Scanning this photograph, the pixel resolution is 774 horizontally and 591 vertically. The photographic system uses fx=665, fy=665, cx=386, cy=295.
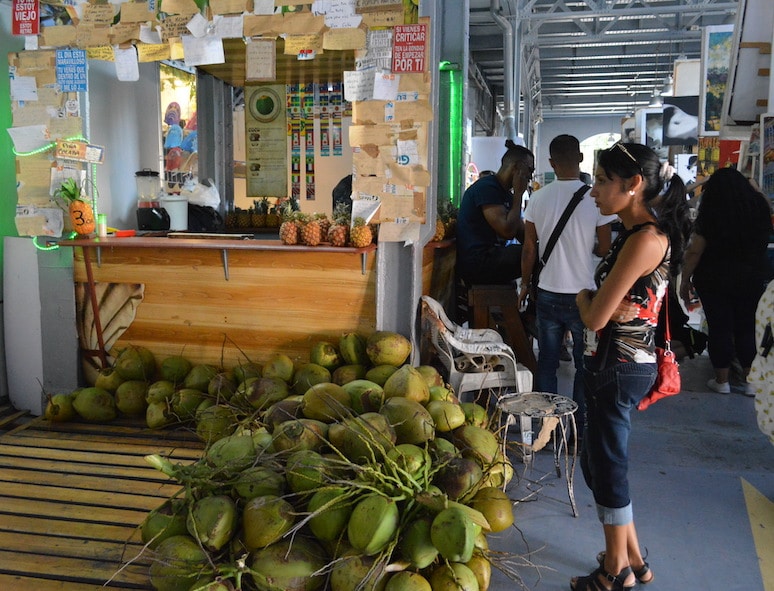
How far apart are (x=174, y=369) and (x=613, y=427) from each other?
2873mm

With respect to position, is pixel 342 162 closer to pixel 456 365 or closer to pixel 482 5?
pixel 482 5

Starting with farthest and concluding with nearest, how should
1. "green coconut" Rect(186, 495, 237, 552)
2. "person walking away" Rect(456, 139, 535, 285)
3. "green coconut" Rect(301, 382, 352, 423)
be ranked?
"person walking away" Rect(456, 139, 535, 285), "green coconut" Rect(301, 382, 352, 423), "green coconut" Rect(186, 495, 237, 552)

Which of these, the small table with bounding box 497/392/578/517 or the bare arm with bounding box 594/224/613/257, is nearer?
the small table with bounding box 497/392/578/517

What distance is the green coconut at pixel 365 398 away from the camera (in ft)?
10.5

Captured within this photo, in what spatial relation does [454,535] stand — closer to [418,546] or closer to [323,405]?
[418,546]

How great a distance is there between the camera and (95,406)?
13.9 ft

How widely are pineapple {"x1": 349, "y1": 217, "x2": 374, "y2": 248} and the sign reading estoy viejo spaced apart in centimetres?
94

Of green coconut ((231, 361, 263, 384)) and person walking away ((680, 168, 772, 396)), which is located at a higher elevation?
person walking away ((680, 168, 772, 396))

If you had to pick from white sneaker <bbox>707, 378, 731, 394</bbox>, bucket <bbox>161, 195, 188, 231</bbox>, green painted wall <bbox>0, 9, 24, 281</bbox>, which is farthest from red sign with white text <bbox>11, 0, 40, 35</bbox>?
white sneaker <bbox>707, 378, 731, 394</bbox>

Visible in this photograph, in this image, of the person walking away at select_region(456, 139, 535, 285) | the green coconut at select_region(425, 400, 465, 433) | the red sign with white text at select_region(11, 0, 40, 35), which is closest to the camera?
the green coconut at select_region(425, 400, 465, 433)

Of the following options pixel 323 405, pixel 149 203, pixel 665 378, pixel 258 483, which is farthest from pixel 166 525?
pixel 149 203

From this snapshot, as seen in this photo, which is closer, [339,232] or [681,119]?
[339,232]

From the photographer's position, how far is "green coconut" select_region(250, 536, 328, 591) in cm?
218

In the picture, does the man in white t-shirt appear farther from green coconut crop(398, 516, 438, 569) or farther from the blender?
the blender
